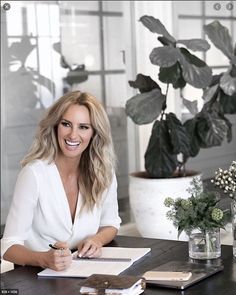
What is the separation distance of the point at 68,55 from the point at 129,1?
79cm

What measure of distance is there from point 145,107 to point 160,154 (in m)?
0.33

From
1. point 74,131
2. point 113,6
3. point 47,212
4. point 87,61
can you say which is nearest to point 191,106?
point 87,61

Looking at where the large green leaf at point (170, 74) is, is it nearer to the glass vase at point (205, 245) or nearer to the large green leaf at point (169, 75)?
the large green leaf at point (169, 75)

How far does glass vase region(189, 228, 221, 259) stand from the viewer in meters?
2.46

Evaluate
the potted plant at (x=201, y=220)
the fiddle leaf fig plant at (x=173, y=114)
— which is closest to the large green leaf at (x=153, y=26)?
the fiddle leaf fig plant at (x=173, y=114)

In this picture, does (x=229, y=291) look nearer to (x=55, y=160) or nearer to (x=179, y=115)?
(x=55, y=160)

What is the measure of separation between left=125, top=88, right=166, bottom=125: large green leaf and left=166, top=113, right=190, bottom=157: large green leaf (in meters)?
0.13

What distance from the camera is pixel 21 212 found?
2.76 m

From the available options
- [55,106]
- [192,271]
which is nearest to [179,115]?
Result: [55,106]

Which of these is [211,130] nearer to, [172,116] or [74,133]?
[172,116]

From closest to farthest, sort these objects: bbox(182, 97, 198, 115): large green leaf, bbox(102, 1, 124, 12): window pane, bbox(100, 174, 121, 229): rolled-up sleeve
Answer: bbox(100, 174, 121, 229): rolled-up sleeve, bbox(182, 97, 198, 115): large green leaf, bbox(102, 1, 124, 12): window pane

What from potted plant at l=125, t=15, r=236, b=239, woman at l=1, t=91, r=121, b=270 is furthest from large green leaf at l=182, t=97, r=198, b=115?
woman at l=1, t=91, r=121, b=270

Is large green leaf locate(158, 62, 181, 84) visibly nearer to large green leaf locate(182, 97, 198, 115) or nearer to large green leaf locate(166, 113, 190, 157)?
large green leaf locate(166, 113, 190, 157)

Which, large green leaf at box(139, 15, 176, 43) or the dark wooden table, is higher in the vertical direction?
large green leaf at box(139, 15, 176, 43)
